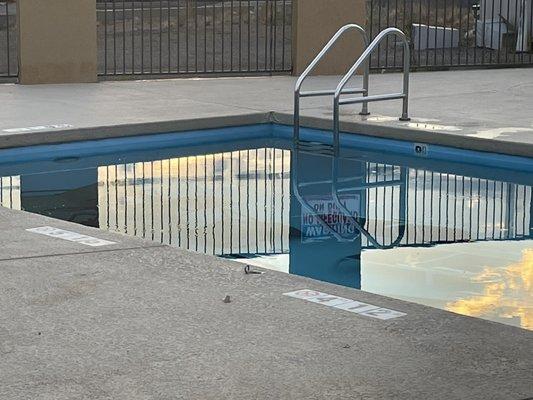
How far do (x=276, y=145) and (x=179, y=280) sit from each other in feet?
A: 20.6

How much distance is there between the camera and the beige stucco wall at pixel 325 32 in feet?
56.9

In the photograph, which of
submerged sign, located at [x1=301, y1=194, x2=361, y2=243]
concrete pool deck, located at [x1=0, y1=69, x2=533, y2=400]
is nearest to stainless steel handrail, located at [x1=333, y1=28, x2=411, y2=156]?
submerged sign, located at [x1=301, y1=194, x2=361, y2=243]

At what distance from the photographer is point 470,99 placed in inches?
581

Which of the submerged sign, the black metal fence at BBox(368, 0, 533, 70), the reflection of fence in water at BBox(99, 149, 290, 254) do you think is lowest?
the submerged sign

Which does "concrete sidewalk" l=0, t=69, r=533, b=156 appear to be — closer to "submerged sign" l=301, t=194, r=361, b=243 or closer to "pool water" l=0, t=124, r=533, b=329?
"pool water" l=0, t=124, r=533, b=329

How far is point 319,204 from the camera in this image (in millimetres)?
9945

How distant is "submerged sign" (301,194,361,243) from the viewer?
29.1 feet

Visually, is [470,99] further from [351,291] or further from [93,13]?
[351,291]

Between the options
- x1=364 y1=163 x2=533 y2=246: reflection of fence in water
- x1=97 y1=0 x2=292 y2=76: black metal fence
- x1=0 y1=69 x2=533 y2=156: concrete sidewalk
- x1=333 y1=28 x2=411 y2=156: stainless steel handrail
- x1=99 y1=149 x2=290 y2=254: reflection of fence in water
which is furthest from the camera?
x1=97 y1=0 x2=292 y2=76: black metal fence

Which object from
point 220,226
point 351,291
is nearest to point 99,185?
point 220,226

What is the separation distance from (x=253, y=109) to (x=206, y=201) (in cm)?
383

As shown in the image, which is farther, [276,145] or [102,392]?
[276,145]

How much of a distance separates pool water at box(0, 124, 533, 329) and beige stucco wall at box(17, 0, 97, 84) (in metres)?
3.88

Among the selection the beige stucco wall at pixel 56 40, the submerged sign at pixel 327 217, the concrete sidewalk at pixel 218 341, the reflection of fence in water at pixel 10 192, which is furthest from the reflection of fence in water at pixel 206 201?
the beige stucco wall at pixel 56 40
